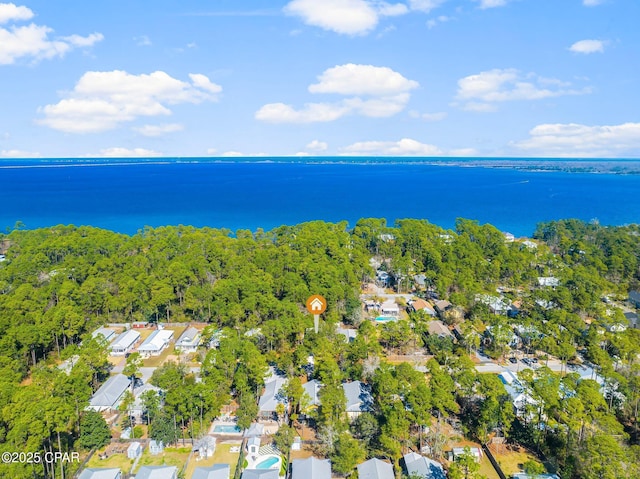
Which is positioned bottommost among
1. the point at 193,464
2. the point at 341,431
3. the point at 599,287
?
the point at 193,464

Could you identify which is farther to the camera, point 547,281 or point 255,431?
point 547,281

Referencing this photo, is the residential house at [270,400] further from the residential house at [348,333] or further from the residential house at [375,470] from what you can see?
the residential house at [348,333]

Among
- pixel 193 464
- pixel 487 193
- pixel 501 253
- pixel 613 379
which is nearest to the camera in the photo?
pixel 193 464

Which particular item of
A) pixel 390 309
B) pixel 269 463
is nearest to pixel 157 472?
pixel 269 463

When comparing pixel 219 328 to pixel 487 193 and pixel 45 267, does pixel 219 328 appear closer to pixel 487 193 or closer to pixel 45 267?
pixel 45 267

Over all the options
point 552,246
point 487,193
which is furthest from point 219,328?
point 487,193

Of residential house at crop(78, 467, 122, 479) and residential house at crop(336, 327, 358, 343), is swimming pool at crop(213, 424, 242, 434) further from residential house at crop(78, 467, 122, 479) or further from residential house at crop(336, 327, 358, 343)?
residential house at crop(336, 327, 358, 343)

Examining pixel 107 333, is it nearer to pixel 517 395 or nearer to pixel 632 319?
pixel 517 395
